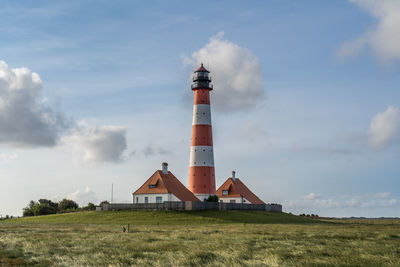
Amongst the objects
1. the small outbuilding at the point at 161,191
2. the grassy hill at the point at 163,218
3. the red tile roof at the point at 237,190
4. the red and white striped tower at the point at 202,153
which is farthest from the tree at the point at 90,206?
the red tile roof at the point at 237,190

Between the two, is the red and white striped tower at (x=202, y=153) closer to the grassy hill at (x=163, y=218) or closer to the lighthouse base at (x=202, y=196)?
the lighthouse base at (x=202, y=196)

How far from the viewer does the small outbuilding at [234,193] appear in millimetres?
77062

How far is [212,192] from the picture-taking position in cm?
6888

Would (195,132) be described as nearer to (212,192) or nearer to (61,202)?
(212,192)

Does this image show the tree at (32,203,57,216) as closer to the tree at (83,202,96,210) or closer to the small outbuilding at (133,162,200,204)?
the tree at (83,202,96,210)

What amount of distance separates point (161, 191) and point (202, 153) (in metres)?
8.16

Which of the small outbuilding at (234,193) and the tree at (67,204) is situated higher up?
the small outbuilding at (234,193)

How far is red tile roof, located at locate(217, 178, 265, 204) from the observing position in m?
77.7

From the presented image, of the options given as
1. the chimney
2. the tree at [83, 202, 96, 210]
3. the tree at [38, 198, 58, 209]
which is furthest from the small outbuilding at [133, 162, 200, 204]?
the tree at [38, 198, 58, 209]

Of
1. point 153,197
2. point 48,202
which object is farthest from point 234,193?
Result: point 48,202

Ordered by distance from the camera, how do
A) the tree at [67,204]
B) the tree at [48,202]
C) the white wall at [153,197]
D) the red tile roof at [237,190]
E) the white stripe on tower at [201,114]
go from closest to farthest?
the white wall at [153,197]
the white stripe on tower at [201,114]
the red tile roof at [237,190]
the tree at [67,204]
the tree at [48,202]

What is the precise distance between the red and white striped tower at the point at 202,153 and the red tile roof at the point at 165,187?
1.55 meters

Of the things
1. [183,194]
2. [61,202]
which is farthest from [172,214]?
[61,202]

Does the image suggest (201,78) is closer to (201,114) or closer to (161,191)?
(201,114)
